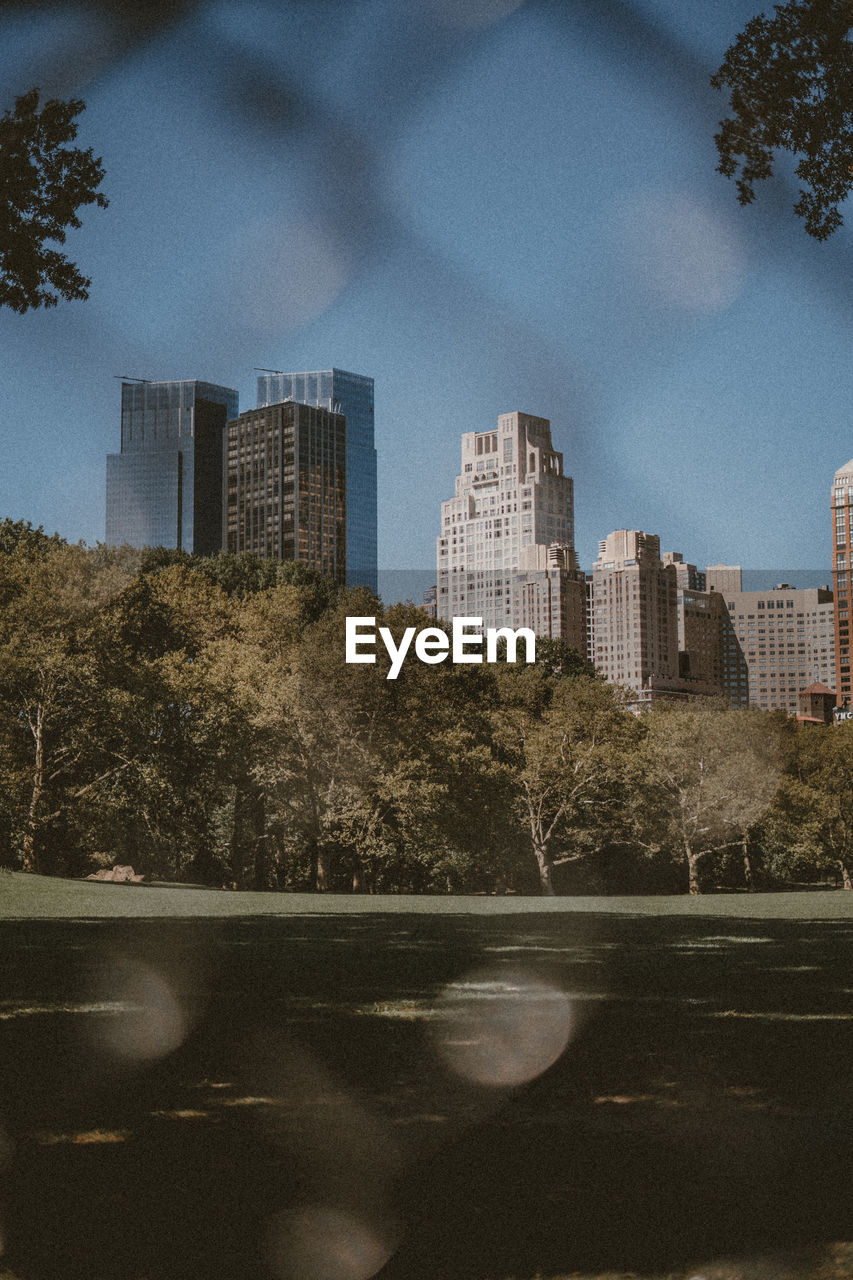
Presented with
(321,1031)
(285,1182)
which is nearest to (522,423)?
(321,1031)

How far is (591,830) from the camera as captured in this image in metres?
65.9

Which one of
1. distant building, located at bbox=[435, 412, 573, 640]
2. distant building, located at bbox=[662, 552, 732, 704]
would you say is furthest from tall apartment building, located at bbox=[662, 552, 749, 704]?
distant building, located at bbox=[435, 412, 573, 640]

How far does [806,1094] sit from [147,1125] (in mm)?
3569

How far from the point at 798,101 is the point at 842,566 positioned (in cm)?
2029

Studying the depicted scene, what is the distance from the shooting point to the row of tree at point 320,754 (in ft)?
144

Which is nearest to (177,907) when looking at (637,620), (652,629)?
(652,629)

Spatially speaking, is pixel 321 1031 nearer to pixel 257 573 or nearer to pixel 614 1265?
pixel 614 1265

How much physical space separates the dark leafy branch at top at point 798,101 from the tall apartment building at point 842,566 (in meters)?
7.92

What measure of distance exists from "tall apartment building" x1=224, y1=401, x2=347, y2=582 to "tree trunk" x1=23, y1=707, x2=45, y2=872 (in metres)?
55.7

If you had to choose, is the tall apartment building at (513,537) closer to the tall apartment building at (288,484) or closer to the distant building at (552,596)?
the distant building at (552,596)

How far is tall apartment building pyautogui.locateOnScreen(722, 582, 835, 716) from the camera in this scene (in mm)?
56406

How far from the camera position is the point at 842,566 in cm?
3075

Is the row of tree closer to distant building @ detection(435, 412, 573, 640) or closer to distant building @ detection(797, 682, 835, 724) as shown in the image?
distant building @ detection(797, 682, 835, 724)

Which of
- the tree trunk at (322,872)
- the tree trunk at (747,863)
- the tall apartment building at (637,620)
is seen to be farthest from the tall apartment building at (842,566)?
the tree trunk at (747,863)
